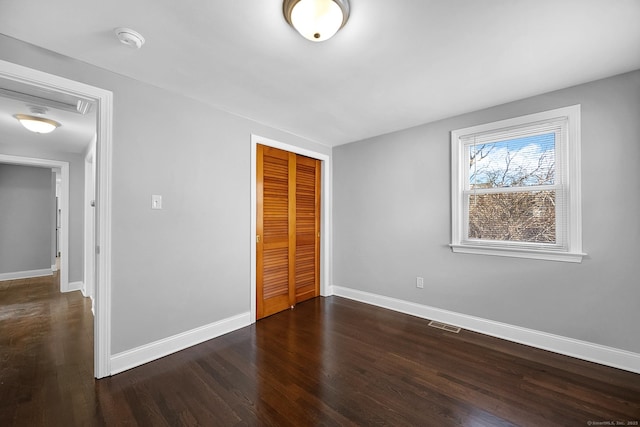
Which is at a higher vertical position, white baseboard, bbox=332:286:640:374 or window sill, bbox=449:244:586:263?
window sill, bbox=449:244:586:263

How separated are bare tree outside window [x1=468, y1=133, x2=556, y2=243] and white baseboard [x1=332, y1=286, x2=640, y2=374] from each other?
899mm

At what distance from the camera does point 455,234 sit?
3000 millimetres

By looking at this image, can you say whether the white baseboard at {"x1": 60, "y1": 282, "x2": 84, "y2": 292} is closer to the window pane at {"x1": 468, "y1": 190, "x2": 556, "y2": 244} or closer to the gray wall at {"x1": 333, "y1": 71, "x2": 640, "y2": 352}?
the gray wall at {"x1": 333, "y1": 71, "x2": 640, "y2": 352}

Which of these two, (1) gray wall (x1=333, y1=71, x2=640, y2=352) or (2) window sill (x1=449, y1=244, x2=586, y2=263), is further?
(2) window sill (x1=449, y1=244, x2=586, y2=263)

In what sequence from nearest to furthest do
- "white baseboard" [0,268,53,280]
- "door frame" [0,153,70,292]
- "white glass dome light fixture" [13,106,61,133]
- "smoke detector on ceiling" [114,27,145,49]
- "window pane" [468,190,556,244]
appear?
1. "smoke detector on ceiling" [114,27,145,49]
2. "window pane" [468,190,556,244]
3. "white glass dome light fixture" [13,106,61,133]
4. "door frame" [0,153,70,292]
5. "white baseboard" [0,268,53,280]

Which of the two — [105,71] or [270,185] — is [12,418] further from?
[270,185]

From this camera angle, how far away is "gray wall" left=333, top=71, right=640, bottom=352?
2131mm

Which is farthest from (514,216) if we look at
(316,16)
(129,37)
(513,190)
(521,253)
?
(129,37)

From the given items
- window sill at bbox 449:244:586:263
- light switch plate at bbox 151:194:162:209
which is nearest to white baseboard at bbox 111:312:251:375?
light switch plate at bbox 151:194:162:209

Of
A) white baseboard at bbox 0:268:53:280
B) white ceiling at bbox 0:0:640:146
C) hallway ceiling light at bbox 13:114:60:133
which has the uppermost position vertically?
white ceiling at bbox 0:0:640:146

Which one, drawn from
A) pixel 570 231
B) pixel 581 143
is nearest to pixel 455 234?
pixel 570 231

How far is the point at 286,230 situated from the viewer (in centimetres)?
360

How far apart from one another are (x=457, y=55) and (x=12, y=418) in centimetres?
374

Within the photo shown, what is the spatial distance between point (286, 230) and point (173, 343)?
1780mm
